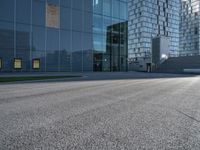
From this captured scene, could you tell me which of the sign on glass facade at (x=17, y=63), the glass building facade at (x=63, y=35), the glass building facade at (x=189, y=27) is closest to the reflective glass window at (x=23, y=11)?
the glass building facade at (x=63, y=35)

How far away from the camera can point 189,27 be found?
437 ft

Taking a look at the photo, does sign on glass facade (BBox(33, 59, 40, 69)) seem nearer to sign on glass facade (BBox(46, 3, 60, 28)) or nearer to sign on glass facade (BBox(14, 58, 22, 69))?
sign on glass facade (BBox(14, 58, 22, 69))

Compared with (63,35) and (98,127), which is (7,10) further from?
(98,127)

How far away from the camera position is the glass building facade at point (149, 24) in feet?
348

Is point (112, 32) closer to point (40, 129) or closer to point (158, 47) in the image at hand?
point (158, 47)

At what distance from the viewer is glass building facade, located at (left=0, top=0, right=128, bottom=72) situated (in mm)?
30719

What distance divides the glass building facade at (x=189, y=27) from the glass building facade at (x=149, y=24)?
724 inches

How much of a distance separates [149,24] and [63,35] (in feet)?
261

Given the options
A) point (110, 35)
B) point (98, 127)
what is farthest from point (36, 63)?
point (98, 127)

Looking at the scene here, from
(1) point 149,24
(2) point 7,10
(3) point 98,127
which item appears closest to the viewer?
(3) point 98,127

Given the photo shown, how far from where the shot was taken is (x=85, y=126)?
526 cm

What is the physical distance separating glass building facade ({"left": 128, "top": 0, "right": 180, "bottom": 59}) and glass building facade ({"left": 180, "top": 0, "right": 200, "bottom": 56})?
60.3 feet

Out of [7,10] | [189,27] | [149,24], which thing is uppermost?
[189,27]

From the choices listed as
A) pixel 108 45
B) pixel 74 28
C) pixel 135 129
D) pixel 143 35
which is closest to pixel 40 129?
pixel 135 129
